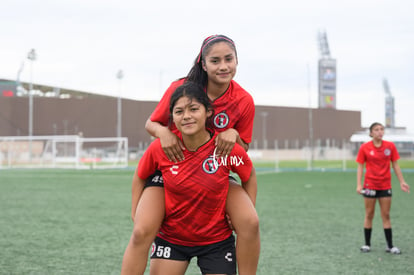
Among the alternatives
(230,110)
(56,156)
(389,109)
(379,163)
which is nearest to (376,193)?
(379,163)

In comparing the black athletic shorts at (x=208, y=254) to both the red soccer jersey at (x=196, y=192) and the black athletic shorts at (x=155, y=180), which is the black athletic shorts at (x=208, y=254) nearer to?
the red soccer jersey at (x=196, y=192)

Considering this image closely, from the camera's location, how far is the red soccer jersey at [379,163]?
743 centimetres

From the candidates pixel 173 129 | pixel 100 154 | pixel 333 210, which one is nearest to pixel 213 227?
pixel 173 129

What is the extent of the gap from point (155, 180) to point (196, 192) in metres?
0.34

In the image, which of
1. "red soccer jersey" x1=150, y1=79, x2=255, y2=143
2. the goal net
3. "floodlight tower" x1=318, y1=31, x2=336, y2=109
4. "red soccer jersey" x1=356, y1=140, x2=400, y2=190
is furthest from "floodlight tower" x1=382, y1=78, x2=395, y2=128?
"red soccer jersey" x1=150, y1=79, x2=255, y2=143

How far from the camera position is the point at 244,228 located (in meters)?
3.25

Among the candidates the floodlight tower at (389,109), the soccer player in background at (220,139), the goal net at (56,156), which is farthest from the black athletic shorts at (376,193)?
the floodlight tower at (389,109)

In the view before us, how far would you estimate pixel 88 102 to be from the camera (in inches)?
2689

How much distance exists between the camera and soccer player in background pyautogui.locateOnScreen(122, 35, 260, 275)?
10.5 ft

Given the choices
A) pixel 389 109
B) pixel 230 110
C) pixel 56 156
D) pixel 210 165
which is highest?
pixel 389 109

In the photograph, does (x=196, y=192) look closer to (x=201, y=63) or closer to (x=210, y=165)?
(x=210, y=165)

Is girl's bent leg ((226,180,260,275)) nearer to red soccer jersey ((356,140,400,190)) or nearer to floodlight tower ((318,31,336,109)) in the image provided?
red soccer jersey ((356,140,400,190))

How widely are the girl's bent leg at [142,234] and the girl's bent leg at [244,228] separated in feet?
1.55

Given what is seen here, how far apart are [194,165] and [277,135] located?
73604 mm
